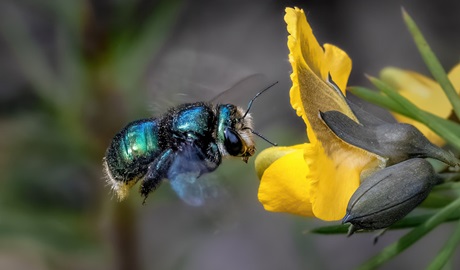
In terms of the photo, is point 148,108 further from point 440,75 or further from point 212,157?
point 440,75

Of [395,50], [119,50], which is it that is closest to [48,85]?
[119,50]

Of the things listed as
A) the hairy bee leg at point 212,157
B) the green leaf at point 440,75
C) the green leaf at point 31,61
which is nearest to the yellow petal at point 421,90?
the green leaf at point 440,75

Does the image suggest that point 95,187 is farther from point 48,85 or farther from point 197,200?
point 197,200

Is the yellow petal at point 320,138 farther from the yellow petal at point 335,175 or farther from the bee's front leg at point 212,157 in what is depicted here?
the bee's front leg at point 212,157

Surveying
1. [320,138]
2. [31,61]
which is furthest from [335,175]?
[31,61]

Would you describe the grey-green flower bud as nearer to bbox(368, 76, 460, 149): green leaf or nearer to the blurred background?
bbox(368, 76, 460, 149): green leaf

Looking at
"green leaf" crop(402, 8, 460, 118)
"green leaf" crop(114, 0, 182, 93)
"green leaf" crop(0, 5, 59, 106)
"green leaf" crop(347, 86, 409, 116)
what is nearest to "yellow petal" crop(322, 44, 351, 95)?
"green leaf" crop(347, 86, 409, 116)
